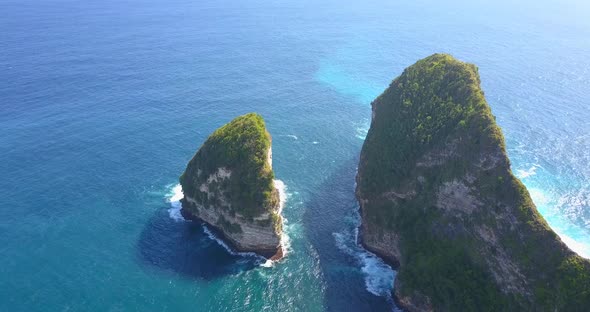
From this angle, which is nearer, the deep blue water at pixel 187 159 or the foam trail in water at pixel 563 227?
the deep blue water at pixel 187 159

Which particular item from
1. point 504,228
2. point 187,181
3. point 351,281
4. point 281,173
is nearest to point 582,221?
point 504,228

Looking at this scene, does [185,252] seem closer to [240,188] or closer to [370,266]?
[240,188]

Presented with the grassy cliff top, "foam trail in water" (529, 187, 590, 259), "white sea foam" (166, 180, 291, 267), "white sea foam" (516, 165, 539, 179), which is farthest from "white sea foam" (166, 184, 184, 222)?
"white sea foam" (516, 165, 539, 179)

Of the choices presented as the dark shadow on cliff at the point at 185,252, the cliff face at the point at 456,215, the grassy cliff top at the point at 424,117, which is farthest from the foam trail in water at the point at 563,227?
the dark shadow on cliff at the point at 185,252

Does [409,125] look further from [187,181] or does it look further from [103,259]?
[103,259]

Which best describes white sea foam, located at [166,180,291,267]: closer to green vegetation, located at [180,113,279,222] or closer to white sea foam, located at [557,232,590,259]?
green vegetation, located at [180,113,279,222]

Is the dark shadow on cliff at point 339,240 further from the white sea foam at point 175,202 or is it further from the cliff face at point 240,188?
the white sea foam at point 175,202
